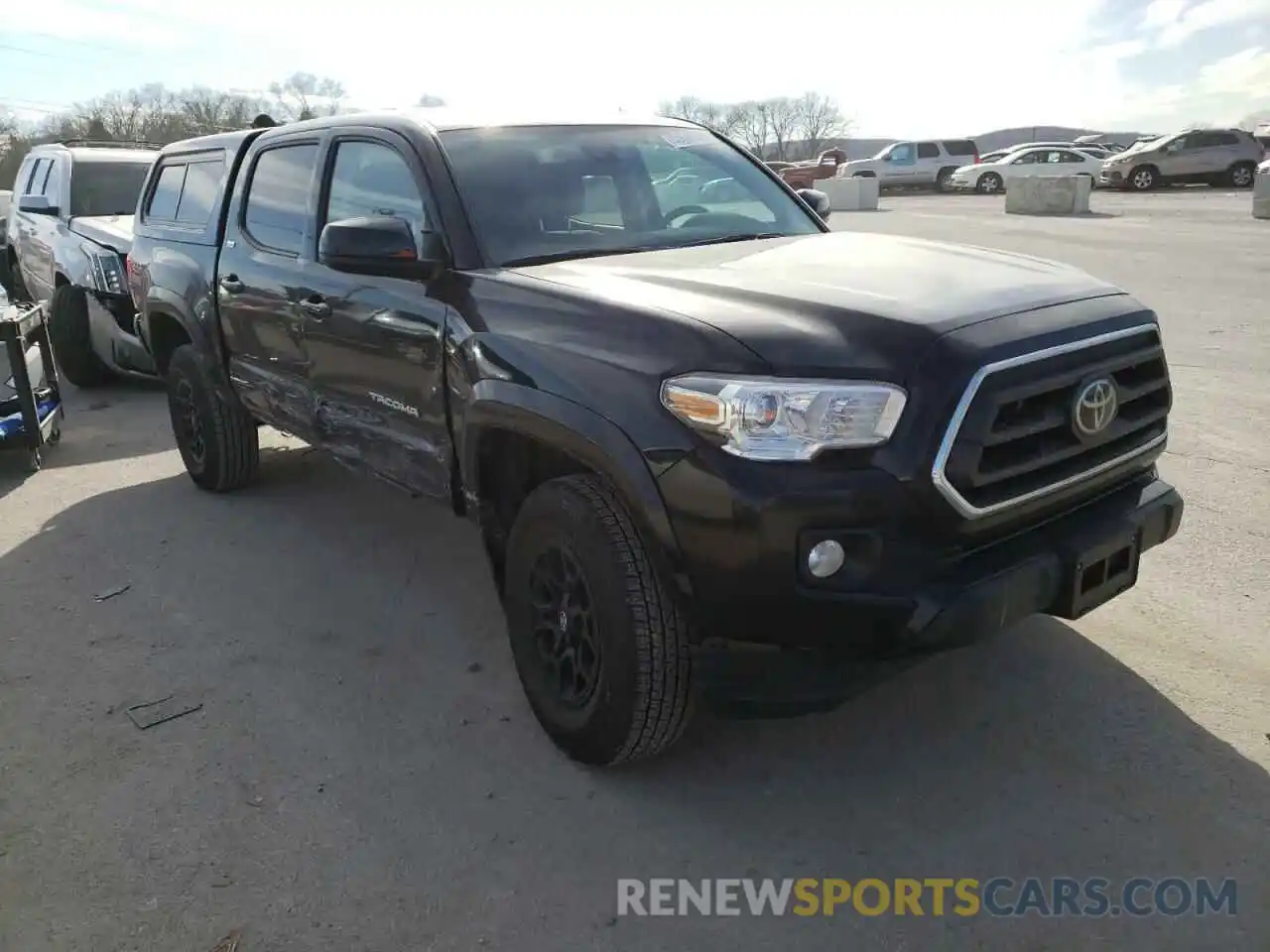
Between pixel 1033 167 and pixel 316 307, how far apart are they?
3132 cm

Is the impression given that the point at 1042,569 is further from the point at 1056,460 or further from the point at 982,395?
the point at 982,395

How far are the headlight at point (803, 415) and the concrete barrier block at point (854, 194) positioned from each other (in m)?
26.3

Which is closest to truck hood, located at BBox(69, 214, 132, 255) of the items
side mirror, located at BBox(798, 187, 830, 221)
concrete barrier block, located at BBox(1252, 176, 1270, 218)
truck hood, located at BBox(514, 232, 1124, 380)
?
side mirror, located at BBox(798, 187, 830, 221)

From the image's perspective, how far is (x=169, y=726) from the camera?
11.2 ft

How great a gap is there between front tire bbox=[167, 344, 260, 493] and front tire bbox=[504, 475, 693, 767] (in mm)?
2984

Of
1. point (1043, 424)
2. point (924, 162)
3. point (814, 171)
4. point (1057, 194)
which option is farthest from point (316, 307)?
point (924, 162)

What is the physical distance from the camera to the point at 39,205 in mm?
9078

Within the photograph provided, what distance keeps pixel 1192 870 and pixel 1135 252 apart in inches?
525

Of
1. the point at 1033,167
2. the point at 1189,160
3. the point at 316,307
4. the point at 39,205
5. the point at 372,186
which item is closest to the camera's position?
the point at 372,186

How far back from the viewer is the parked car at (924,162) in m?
34.8

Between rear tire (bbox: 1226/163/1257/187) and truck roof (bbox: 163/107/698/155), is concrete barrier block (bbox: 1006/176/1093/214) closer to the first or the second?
rear tire (bbox: 1226/163/1257/187)

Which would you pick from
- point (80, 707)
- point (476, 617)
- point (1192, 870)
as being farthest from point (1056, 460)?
point (80, 707)

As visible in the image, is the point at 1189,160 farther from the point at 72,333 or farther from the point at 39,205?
the point at 72,333

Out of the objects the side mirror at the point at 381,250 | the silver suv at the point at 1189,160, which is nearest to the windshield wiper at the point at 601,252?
the side mirror at the point at 381,250
